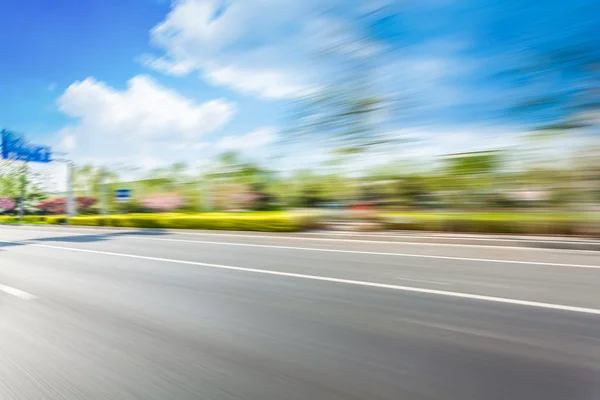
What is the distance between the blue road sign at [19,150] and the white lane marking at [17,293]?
27.2m

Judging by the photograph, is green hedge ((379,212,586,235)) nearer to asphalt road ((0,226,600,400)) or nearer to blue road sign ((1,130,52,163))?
asphalt road ((0,226,600,400))

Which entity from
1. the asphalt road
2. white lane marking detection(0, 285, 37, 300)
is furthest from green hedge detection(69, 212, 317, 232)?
white lane marking detection(0, 285, 37, 300)

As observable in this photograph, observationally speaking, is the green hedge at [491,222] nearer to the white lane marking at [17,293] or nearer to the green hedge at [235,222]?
the green hedge at [235,222]

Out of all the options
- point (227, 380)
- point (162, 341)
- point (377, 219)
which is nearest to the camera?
point (227, 380)

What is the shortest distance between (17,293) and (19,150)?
28263 millimetres

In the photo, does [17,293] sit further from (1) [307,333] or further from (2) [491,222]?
(2) [491,222]

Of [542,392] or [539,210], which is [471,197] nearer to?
[539,210]

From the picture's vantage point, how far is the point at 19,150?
28.9 meters

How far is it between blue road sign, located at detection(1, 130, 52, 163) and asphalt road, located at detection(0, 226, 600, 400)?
86.5 feet

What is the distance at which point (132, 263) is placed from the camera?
8.22 m

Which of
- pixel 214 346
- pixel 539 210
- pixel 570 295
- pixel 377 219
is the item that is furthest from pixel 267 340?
pixel 377 219

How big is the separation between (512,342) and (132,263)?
6939 millimetres

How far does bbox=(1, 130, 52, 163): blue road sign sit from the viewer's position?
93.4ft

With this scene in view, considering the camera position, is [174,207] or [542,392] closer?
[542,392]
